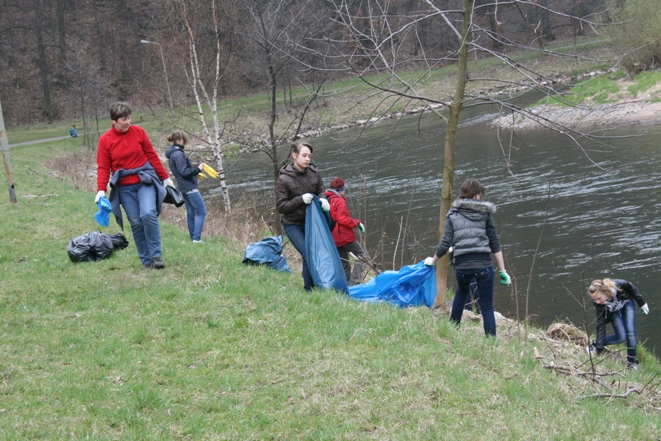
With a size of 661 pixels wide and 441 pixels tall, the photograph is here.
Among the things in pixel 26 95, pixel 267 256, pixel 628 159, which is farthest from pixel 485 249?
pixel 26 95

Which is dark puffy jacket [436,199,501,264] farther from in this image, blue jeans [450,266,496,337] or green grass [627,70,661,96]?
green grass [627,70,661,96]

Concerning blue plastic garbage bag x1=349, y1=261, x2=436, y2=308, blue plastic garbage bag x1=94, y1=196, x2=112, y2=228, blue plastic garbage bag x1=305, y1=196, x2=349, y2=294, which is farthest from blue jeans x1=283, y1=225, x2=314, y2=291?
blue plastic garbage bag x1=94, y1=196, x2=112, y2=228

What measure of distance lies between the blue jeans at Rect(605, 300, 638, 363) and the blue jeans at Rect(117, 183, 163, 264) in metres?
5.69

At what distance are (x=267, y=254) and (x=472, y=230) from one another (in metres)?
3.18

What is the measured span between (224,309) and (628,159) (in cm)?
1862

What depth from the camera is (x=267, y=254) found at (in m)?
9.02

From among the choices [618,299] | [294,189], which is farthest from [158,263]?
[618,299]

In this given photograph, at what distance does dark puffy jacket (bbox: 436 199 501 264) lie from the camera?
6758 millimetres

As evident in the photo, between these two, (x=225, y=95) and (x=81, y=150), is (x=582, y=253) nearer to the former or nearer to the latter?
(x=81, y=150)

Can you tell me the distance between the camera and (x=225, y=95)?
51375 mm

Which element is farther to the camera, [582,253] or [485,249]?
[582,253]

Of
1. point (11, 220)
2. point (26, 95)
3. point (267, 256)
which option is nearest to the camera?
point (267, 256)

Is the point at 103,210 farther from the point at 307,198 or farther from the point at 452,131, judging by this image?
the point at 452,131

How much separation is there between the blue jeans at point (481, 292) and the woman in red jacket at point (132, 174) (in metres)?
3.47
